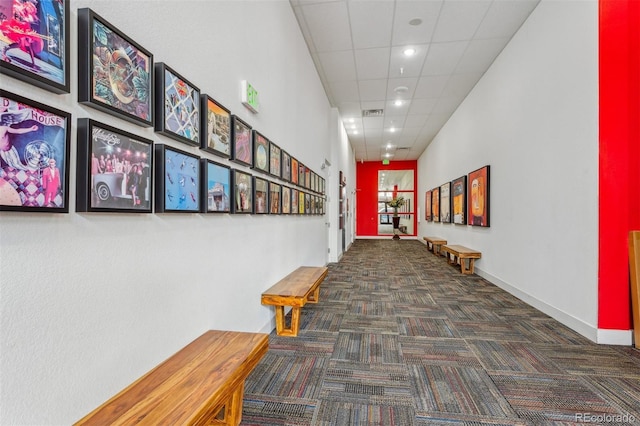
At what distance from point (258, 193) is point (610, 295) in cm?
312

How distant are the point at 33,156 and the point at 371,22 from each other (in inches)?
162

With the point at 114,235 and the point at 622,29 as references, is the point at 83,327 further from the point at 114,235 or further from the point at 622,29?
the point at 622,29

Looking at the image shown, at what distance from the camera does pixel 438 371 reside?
7.30 ft

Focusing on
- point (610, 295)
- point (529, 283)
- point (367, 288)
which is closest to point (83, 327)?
point (610, 295)

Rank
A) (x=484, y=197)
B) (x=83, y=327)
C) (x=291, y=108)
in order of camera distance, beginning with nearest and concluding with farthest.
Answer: (x=83, y=327) → (x=291, y=108) → (x=484, y=197)

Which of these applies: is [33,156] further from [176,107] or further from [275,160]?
[275,160]

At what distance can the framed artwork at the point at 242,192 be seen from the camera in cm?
216

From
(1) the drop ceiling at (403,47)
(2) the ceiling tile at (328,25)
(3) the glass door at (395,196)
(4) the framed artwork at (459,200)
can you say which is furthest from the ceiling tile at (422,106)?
(3) the glass door at (395,196)

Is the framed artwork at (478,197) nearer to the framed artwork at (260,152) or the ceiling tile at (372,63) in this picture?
the ceiling tile at (372,63)

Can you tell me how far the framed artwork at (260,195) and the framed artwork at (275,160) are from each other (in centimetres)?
21

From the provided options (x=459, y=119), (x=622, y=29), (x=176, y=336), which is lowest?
(x=176, y=336)

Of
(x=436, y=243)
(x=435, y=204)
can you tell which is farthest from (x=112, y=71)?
(x=435, y=204)

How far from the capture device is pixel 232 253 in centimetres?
218

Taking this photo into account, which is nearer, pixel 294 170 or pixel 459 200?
pixel 294 170
